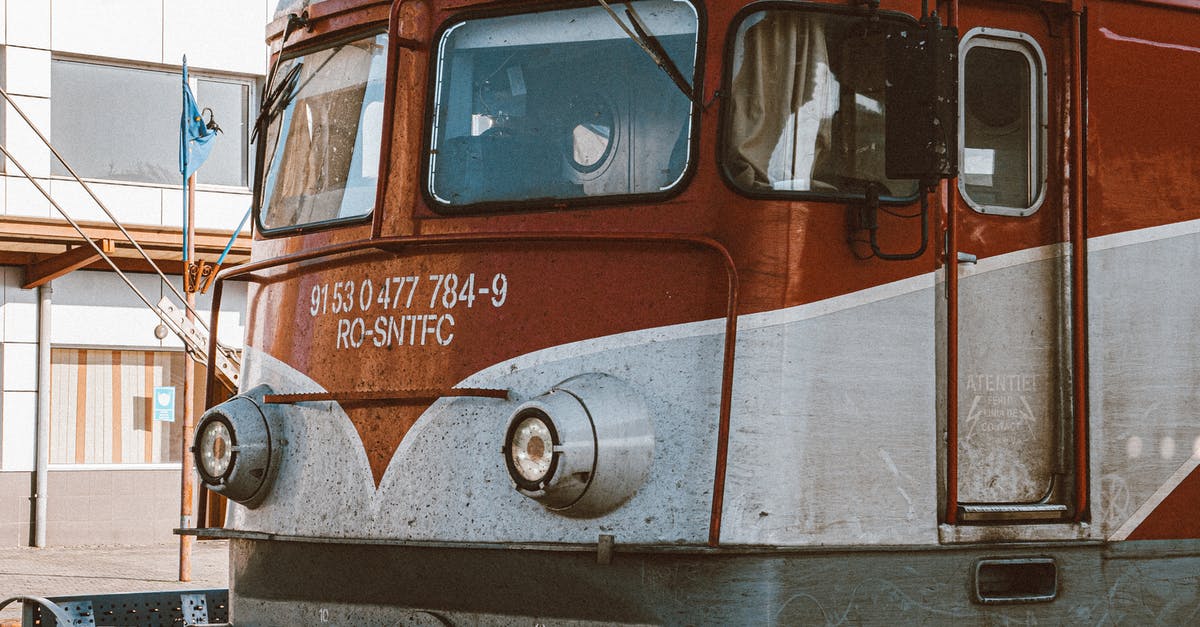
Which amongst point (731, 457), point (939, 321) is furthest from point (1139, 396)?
point (731, 457)

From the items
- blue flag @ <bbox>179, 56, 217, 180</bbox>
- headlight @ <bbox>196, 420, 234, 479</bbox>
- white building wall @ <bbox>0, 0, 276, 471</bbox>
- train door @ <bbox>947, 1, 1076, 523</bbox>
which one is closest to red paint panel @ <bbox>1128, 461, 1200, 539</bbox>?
train door @ <bbox>947, 1, 1076, 523</bbox>

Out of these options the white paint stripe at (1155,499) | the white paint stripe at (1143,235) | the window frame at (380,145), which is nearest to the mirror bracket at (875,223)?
the white paint stripe at (1143,235)

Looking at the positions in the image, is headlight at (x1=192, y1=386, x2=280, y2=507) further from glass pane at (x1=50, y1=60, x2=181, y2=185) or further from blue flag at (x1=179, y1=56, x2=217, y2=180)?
glass pane at (x1=50, y1=60, x2=181, y2=185)

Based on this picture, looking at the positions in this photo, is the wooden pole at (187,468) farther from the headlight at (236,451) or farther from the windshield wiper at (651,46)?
the windshield wiper at (651,46)

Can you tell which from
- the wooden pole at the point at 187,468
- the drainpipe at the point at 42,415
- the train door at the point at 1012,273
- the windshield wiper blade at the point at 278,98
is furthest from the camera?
the drainpipe at the point at 42,415

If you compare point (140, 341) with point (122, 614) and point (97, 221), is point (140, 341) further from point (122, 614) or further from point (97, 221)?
point (122, 614)

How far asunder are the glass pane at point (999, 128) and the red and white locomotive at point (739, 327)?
1cm

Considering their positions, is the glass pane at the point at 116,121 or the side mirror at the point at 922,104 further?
the glass pane at the point at 116,121

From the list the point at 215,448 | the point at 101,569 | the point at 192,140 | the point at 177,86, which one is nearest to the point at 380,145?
the point at 215,448

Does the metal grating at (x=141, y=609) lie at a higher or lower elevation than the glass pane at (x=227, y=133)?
lower

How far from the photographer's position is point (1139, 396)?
5633 mm

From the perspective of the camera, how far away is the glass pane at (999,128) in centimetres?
553

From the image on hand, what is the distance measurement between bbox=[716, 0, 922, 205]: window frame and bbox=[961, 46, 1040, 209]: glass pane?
46cm

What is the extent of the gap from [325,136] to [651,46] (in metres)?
1.55
